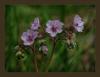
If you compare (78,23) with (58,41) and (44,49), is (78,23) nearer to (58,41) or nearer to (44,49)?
(58,41)

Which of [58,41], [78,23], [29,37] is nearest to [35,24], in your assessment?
[29,37]

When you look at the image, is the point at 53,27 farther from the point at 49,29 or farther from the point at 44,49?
the point at 44,49

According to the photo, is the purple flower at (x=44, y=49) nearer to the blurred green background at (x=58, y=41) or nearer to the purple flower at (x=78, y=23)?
the blurred green background at (x=58, y=41)

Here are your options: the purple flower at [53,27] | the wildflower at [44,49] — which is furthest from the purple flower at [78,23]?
the wildflower at [44,49]

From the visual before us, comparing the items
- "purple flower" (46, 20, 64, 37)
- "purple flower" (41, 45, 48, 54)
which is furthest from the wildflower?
"purple flower" (46, 20, 64, 37)

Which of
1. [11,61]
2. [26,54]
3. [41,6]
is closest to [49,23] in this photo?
[41,6]

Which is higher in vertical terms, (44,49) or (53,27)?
(53,27)

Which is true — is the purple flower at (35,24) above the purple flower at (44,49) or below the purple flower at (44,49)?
above

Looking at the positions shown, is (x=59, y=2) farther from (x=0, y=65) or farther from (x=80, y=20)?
(x=0, y=65)
